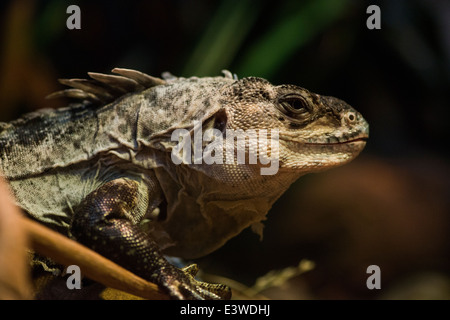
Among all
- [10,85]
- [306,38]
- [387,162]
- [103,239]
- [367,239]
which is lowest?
[367,239]

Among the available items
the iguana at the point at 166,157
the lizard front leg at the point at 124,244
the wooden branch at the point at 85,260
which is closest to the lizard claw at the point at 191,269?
the iguana at the point at 166,157

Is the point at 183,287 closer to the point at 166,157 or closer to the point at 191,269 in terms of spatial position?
the point at 191,269

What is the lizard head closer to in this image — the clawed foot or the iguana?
the iguana

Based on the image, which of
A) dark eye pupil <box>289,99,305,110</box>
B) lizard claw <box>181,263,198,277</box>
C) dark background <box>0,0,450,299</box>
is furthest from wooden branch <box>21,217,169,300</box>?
dark background <box>0,0,450,299</box>

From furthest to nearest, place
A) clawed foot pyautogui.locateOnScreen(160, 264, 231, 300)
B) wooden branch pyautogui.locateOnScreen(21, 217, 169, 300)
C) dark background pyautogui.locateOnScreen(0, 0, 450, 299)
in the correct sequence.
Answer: dark background pyautogui.locateOnScreen(0, 0, 450, 299), clawed foot pyautogui.locateOnScreen(160, 264, 231, 300), wooden branch pyautogui.locateOnScreen(21, 217, 169, 300)
